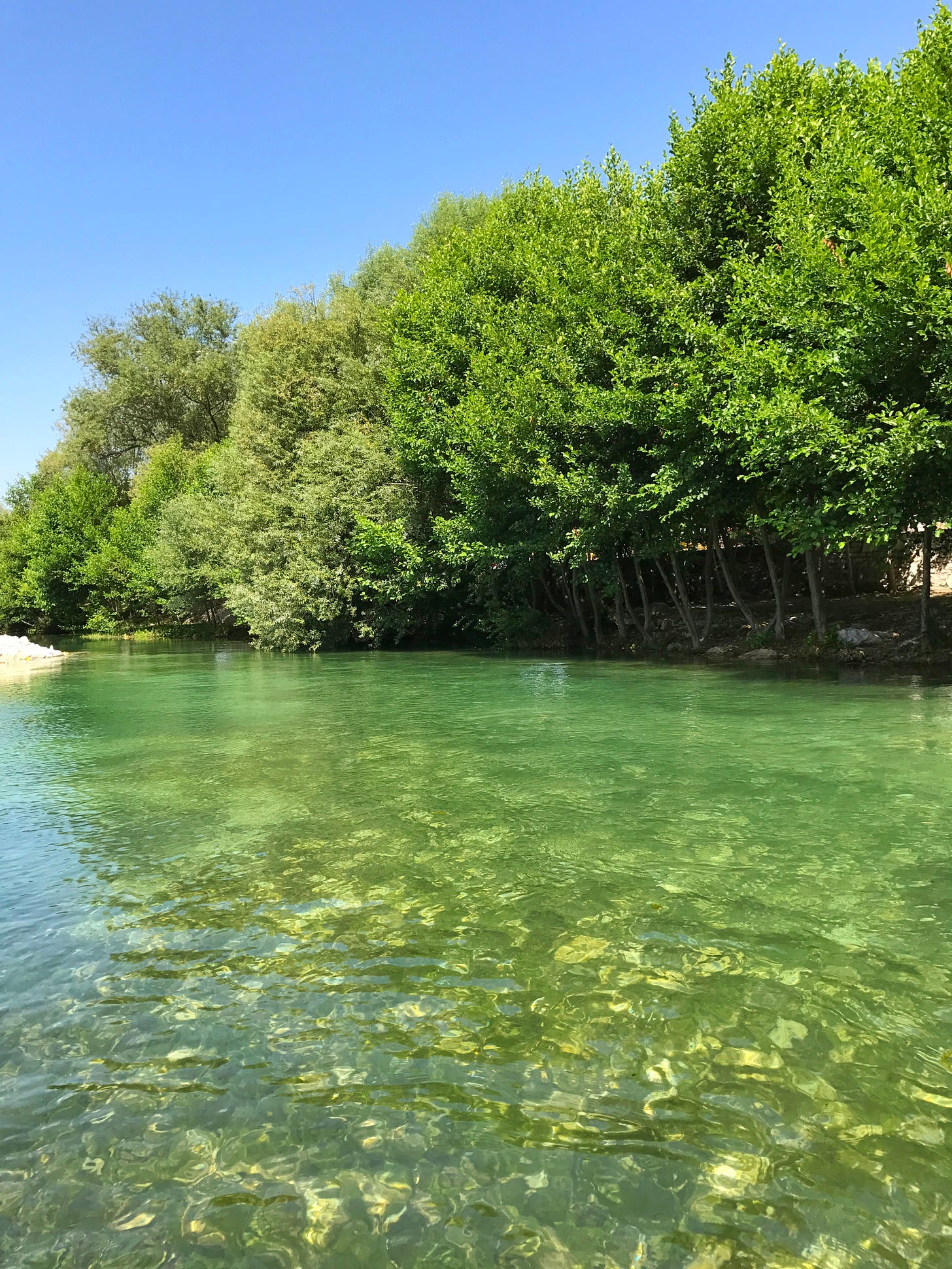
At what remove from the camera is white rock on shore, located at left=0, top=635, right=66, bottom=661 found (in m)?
39.2

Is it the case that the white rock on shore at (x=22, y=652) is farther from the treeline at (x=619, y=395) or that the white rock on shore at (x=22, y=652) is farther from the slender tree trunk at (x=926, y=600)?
the slender tree trunk at (x=926, y=600)

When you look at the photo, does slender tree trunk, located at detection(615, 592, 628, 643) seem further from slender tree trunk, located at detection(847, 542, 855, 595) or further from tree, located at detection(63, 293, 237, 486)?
tree, located at detection(63, 293, 237, 486)

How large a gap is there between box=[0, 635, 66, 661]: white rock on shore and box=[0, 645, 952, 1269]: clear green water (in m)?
33.4

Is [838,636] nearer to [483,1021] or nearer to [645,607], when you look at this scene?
[645,607]

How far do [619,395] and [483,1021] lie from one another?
2117cm

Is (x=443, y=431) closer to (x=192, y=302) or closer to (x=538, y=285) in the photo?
(x=538, y=285)

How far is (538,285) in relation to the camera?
87.0 ft

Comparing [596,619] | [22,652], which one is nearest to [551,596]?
[596,619]

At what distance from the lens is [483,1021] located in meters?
4.36

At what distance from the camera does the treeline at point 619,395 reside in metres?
17.1

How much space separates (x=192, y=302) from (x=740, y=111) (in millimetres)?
52168

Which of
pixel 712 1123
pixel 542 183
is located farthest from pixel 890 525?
pixel 542 183

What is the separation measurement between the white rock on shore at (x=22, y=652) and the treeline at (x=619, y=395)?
8.99m

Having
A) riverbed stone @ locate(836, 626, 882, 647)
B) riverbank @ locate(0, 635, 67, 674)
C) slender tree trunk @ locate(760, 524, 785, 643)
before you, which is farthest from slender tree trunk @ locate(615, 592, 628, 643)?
riverbank @ locate(0, 635, 67, 674)
